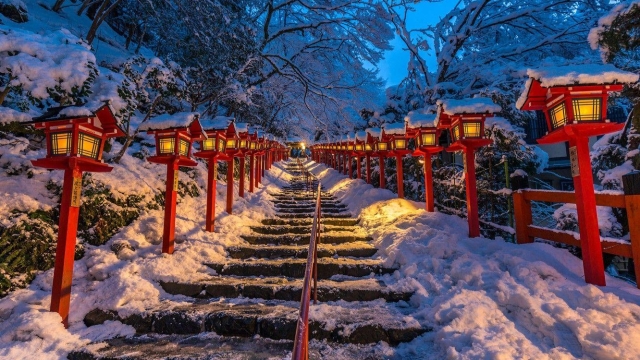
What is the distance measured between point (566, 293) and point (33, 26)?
41.2 ft

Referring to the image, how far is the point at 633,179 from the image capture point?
3.48 meters

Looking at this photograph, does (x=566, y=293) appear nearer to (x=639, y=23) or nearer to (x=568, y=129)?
(x=568, y=129)

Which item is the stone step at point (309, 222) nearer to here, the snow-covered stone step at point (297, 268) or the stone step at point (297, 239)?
the stone step at point (297, 239)

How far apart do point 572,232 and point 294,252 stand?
4721 millimetres

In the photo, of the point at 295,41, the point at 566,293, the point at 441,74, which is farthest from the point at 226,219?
the point at 295,41

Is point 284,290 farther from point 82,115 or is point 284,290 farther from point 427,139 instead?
point 427,139

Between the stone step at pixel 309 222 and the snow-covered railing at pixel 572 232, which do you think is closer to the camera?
the snow-covered railing at pixel 572 232

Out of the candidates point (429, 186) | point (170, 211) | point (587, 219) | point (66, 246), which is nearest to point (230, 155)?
point (170, 211)

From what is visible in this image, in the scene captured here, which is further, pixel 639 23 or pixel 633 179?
pixel 639 23

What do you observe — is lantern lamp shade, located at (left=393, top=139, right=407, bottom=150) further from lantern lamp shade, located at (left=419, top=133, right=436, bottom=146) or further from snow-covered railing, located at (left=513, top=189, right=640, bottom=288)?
snow-covered railing, located at (left=513, top=189, right=640, bottom=288)

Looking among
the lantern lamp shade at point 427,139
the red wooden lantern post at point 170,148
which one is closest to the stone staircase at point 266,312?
the red wooden lantern post at point 170,148

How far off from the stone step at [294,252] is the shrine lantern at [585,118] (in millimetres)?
3449

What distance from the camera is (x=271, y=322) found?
12.4 feet

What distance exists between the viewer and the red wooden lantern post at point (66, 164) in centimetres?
389
